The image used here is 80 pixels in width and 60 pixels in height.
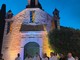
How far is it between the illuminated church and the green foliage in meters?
1.37

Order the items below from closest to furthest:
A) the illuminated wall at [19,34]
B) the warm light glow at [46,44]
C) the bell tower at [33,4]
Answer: the warm light glow at [46,44], the illuminated wall at [19,34], the bell tower at [33,4]

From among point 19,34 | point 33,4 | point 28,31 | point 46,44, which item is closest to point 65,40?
point 46,44

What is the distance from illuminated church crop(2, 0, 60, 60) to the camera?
28953 millimetres

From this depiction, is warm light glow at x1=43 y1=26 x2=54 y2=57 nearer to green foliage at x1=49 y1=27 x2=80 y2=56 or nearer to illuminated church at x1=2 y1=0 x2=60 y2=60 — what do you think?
illuminated church at x1=2 y1=0 x2=60 y2=60

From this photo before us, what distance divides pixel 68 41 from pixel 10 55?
7.21 metres

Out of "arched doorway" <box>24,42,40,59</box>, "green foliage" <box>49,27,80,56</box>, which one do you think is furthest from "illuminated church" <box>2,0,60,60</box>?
"green foliage" <box>49,27,80,56</box>

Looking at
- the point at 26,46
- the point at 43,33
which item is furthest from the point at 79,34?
the point at 26,46

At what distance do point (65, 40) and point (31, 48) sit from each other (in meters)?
4.66

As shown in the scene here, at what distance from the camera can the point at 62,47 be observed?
26938 mm

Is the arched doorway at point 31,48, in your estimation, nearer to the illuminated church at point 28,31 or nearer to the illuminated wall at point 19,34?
the illuminated church at point 28,31

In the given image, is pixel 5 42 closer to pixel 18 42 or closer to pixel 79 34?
pixel 18 42

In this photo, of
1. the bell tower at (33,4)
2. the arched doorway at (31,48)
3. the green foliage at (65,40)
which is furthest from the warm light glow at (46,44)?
the bell tower at (33,4)

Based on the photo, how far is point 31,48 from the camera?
2952 cm

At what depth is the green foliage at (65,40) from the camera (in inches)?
1048
